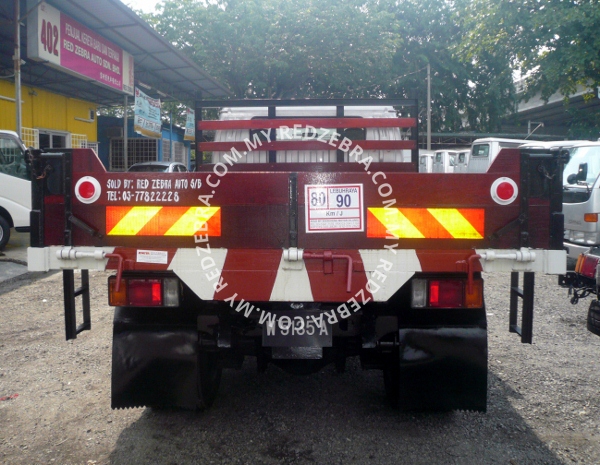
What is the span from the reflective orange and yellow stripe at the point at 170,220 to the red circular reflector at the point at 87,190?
167 mm

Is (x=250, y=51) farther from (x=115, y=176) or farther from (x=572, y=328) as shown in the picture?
(x=115, y=176)

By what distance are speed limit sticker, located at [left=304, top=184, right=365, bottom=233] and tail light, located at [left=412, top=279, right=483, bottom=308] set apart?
464 mm

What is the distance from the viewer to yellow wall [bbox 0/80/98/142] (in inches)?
569

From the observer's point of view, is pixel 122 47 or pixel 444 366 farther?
pixel 122 47

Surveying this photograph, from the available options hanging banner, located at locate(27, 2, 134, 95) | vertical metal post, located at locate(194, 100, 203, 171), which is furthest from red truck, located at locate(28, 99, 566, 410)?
hanging banner, located at locate(27, 2, 134, 95)

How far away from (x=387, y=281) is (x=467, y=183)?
63 centimetres

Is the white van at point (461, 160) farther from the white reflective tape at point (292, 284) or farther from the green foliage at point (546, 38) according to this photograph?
the white reflective tape at point (292, 284)

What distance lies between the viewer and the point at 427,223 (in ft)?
9.36

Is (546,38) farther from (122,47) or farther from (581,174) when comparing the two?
(122,47)

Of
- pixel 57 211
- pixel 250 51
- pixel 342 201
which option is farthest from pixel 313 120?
pixel 250 51

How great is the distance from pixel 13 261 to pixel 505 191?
8566 millimetres

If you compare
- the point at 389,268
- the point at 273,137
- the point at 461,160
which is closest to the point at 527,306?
the point at 389,268

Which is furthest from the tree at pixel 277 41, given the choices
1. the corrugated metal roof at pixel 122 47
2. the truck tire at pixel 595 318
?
the truck tire at pixel 595 318

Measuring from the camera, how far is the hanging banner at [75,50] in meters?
11.2
